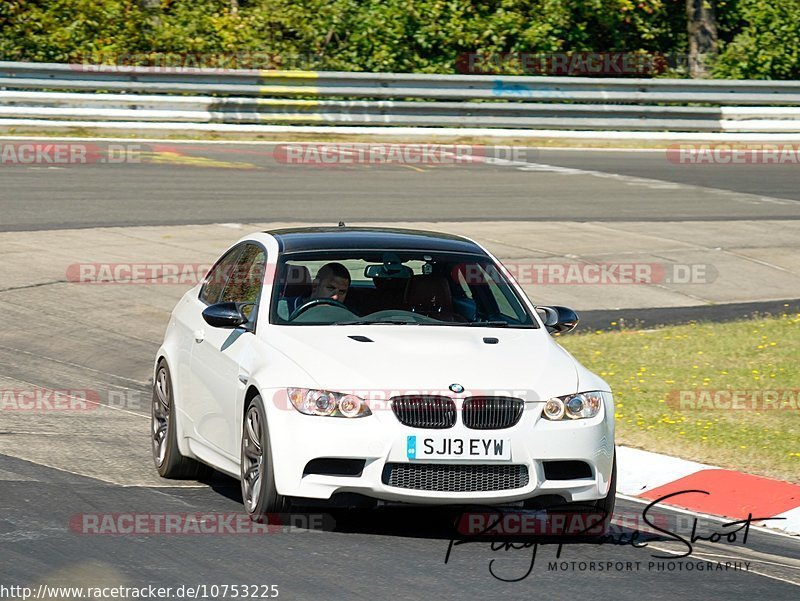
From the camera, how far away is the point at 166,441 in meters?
9.06

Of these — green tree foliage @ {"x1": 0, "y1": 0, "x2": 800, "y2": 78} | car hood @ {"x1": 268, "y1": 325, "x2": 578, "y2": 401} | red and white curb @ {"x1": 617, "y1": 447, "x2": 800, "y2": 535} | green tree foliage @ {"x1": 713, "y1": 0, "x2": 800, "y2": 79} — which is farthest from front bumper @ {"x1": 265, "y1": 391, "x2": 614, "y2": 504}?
green tree foliage @ {"x1": 713, "y1": 0, "x2": 800, "y2": 79}

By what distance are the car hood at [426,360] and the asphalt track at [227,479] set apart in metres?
0.79

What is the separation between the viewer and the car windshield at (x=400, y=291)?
850 centimetres

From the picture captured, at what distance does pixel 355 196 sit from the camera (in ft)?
71.1

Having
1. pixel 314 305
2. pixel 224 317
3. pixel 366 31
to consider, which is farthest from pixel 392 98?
pixel 224 317

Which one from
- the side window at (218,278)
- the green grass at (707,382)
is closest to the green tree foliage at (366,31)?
the green grass at (707,382)

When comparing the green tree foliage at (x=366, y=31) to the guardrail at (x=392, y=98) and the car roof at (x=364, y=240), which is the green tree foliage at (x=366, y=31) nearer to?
the guardrail at (x=392, y=98)

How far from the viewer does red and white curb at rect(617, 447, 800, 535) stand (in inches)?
351

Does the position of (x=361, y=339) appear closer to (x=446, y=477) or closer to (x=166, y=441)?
(x=446, y=477)

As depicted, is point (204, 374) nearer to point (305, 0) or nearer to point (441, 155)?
point (441, 155)

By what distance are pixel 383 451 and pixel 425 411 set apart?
0.97ft

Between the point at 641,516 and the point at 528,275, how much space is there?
896 centimetres

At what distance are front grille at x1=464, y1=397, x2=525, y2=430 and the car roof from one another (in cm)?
182

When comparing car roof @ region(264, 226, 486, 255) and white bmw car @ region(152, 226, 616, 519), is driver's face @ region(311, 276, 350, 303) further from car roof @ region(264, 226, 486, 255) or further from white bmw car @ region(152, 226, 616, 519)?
car roof @ region(264, 226, 486, 255)
